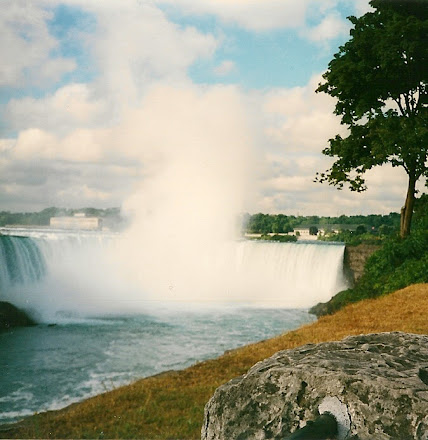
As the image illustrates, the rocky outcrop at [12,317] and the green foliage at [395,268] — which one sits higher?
the green foliage at [395,268]

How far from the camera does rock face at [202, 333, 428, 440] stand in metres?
2.04

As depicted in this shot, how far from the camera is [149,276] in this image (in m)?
36.8

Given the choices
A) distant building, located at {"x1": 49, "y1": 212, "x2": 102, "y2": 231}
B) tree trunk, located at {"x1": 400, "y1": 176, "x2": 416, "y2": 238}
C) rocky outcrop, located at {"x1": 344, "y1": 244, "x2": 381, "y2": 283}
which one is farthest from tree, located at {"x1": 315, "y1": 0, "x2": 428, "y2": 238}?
distant building, located at {"x1": 49, "y1": 212, "x2": 102, "y2": 231}

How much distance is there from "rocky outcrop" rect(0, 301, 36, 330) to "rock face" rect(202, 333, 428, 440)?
2059 centimetres

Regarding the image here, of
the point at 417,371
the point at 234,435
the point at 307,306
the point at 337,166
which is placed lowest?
the point at 307,306

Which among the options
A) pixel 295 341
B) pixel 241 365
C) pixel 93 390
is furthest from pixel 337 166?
pixel 93 390

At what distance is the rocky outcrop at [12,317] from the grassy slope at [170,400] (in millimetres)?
12208

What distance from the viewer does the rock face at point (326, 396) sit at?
204 centimetres

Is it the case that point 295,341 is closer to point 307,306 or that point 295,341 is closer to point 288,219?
point 307,306

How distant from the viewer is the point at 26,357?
16016mm

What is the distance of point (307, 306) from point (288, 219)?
818 inches

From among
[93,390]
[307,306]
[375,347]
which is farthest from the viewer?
[307,306]

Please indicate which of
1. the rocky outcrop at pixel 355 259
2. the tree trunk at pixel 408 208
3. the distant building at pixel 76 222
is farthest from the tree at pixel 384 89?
the distant building at pixel 76 222

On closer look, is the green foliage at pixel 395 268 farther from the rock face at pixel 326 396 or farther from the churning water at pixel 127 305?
the rock face at pixel 326 396
